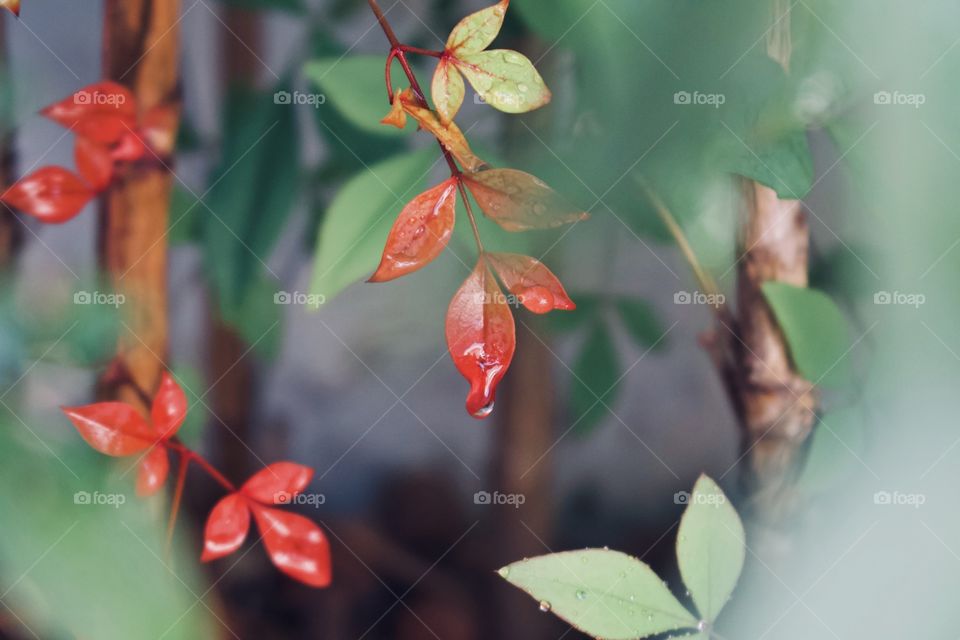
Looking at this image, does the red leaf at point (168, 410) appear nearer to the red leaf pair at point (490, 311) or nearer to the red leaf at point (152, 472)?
the red leaf at point (152, 472)

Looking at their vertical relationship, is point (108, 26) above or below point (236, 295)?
above

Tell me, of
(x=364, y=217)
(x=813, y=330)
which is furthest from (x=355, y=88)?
(x=813, y=330)

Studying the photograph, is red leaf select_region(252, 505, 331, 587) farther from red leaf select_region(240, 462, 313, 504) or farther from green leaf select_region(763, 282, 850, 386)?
green leaf select_region(763, 282, 850, 386)

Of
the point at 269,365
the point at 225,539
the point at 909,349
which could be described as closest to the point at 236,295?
the point at 269,365

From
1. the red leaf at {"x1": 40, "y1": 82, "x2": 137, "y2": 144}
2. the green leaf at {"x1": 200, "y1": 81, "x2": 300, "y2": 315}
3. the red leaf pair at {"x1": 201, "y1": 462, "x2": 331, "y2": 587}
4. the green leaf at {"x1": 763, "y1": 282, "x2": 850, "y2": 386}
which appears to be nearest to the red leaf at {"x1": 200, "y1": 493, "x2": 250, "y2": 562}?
the red leaf pair at {"x1": 201, "y1": 462, "x2": 331, "y2": 587}

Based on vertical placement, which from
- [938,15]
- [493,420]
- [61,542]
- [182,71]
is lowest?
[61,542]

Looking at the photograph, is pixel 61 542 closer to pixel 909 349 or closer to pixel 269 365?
pixel 269 365

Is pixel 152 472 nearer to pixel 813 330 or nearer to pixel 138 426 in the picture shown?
pixel 138 426

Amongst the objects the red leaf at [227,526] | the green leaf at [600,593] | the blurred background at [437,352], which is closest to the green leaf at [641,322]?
the blurred background at [437,352]
